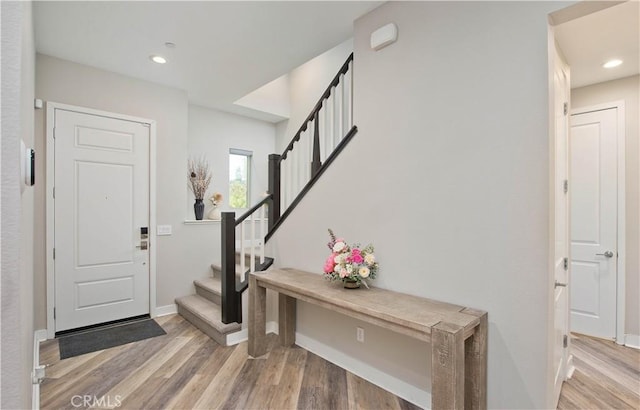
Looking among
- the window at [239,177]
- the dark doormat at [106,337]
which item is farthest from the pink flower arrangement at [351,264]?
the window at [239,177]

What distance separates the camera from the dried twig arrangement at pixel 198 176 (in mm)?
4621

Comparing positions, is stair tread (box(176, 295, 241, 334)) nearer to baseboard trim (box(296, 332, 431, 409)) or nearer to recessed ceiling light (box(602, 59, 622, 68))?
baseboard trim (box(296, 332, 431, 409))

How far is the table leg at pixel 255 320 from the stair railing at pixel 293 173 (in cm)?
39

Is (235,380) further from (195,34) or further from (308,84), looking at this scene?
(308,84)

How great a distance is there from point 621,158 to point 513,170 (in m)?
2.34

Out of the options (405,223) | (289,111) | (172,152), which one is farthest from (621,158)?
(172,152)

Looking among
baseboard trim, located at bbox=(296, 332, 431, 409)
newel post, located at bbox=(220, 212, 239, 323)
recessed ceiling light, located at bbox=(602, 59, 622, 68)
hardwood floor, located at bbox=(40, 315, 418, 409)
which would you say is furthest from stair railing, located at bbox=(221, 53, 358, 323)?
recessed ceiling light, located at bbox=(602, 59, 622, 68)

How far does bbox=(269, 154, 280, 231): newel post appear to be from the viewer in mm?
3566

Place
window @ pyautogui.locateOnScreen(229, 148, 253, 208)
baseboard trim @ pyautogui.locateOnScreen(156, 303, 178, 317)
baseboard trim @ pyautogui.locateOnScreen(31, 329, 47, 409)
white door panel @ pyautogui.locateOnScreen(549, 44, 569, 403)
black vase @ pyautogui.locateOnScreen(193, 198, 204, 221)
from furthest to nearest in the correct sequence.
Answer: window @ pyautogui.locateOnScreen(229, 148, 253, 208) < black vase @ pyautogui.locateOnScreen(193, 198, 204, 221) < baseboard trim @ pyautogui.locateOnScreen(156, 303, 178, 317) < white door panel @ pyautogui.locateOnScreen(549, 44, 569, 403) < baseboard trim @ pyautogui.locateOnScreen(31, 329, 47, 409)

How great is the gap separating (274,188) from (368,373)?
83.1 inches

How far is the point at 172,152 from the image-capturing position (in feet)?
13.1

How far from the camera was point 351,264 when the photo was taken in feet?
7.48

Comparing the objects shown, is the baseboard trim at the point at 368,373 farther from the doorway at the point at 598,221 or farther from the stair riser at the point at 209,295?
the doorway at the point at 598,221

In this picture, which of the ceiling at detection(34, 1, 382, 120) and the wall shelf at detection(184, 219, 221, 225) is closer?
the ceiling at detection(34, 1, 382, 120)
